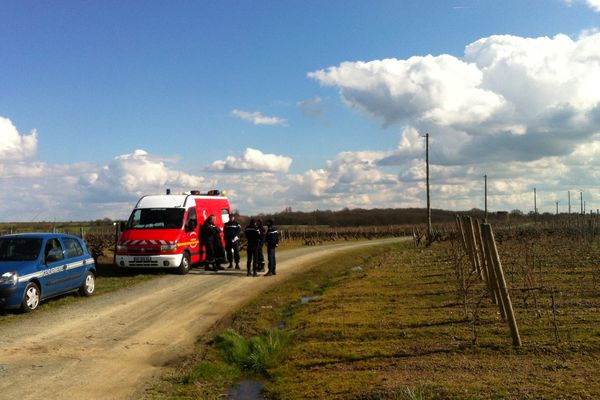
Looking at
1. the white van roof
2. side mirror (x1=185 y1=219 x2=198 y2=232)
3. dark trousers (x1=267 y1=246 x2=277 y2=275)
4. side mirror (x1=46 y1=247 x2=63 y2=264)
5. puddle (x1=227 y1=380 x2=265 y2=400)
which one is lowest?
puddle (x1=227 y1=380 x2=265 y2=400)

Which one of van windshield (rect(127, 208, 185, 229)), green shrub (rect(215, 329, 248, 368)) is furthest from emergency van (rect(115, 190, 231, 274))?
green shrub (rect(215, 329, 248, 368))

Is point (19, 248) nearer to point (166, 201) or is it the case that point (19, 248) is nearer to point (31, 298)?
point (31, 298)

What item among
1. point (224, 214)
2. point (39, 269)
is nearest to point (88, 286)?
point (39, 269)

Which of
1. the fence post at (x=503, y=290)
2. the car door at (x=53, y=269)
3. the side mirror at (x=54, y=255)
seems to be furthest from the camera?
the side mirror at (x=54, y=255)

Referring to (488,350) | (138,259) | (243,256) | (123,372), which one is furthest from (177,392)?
(243,256)

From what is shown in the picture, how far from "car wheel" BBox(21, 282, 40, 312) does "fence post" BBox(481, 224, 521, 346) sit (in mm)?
8459

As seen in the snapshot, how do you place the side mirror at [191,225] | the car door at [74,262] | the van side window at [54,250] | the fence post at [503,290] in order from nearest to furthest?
the fence post at [503,290], the van side window at [54,250], the car door at [74,262], the side mirror at [191,225]

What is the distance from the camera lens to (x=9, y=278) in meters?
10.3

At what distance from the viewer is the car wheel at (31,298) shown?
10578 mm

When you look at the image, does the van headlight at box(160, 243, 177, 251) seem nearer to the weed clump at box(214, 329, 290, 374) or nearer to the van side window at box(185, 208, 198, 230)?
the van side window at box(185, 208, 198, 230)

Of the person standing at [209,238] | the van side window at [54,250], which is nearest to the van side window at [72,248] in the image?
the van side window at [54,250]

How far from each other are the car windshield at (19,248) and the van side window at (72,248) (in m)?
0.89

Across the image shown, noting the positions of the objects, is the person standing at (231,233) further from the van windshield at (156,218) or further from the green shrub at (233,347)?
the green shrub at (233,347)

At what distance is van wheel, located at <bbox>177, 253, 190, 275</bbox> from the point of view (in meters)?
17.7
